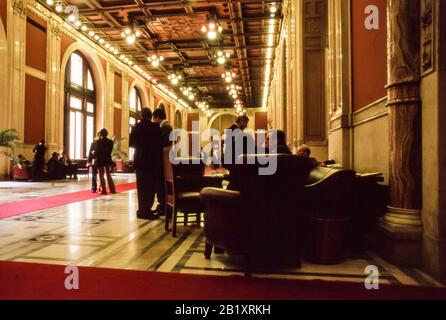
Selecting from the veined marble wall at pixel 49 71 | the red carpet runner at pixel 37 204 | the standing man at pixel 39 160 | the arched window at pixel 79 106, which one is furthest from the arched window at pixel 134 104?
the red carpet runner at pixel 37 204

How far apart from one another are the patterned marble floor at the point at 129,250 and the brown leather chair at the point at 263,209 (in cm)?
22

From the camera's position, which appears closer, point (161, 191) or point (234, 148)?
point (234, 148)

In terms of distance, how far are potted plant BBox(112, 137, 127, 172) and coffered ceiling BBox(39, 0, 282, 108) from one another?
375cm

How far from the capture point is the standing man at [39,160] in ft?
30.8

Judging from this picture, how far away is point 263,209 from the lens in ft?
7.23

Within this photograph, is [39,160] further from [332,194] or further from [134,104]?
[332,194]

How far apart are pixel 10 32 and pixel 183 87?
9521 mm

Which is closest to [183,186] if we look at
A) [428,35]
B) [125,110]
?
[428,35]

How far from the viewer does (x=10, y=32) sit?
28.9 ft

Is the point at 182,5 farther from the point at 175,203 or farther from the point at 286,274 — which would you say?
the point at 286,274

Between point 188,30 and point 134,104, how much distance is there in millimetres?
7678

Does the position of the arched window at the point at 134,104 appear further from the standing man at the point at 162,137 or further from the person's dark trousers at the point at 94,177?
the standing man at the point at 162,137

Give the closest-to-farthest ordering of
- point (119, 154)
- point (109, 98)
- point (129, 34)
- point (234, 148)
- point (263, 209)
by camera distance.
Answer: point (263, 209)
point (234, 148)
point (129, 34)
point (109, 98)
point (119, 154)
